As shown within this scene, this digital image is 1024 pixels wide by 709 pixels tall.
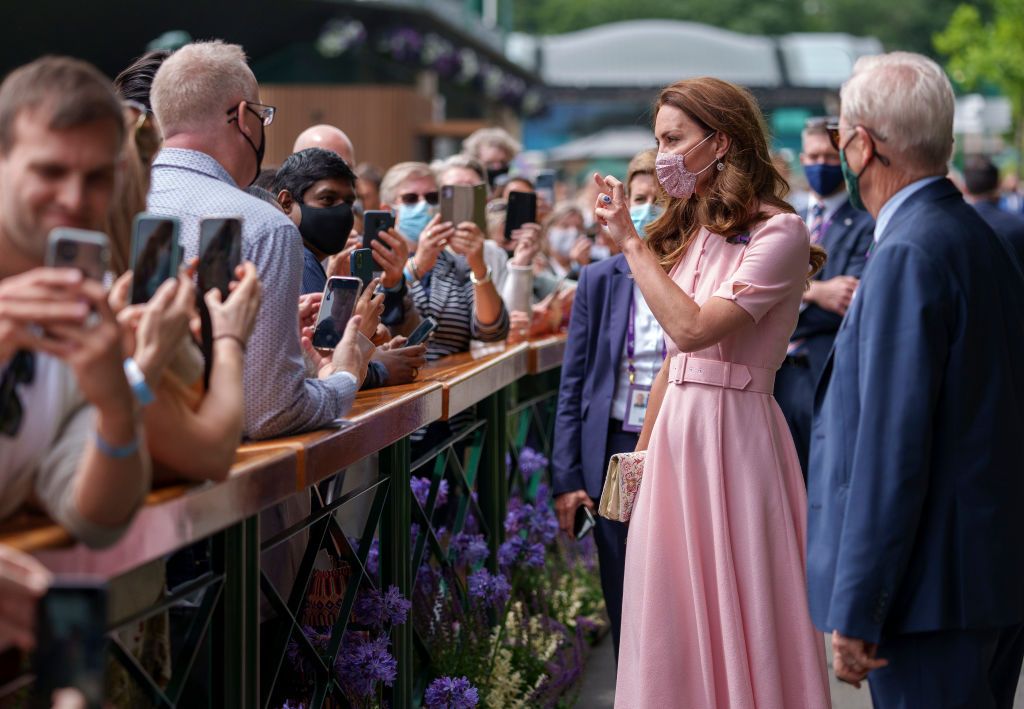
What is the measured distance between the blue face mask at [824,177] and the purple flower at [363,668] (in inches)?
173

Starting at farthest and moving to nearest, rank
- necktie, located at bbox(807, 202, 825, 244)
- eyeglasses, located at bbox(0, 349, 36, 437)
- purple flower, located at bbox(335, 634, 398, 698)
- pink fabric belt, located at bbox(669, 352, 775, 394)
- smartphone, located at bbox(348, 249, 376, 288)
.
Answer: necktie, located at bbox(807, 202, 825, 244), smartphone, located at bbox(348, 249, 376, 288), pink fabric belt, located at bbox(669, 352, 775, 394), purple flower, located at bbox(335, 634, 398, 698), eyeglasses, located at bbox(0, 349, 36, 437)

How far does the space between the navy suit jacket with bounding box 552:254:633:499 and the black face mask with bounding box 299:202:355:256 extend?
39.6 inches

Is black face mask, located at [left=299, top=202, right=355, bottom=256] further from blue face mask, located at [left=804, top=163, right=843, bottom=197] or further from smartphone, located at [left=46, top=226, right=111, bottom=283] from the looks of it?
blue face mask, located at [left=804, top=163, right=843, bottom=197]

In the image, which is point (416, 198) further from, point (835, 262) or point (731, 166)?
point (731, 166)

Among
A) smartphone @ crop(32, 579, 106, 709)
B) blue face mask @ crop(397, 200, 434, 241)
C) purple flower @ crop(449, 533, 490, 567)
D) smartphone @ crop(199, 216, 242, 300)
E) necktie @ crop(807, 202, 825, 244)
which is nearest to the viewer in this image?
smartphone @ crop(32, 579, 106, 709)

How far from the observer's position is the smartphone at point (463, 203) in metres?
6.09

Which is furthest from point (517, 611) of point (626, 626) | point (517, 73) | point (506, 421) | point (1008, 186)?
point (517, 73)

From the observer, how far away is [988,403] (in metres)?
3.13

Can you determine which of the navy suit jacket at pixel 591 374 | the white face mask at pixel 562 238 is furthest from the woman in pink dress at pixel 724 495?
the white face mask at pixel 562 238

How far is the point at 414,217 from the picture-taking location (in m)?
6.80

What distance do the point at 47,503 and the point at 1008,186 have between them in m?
29.9

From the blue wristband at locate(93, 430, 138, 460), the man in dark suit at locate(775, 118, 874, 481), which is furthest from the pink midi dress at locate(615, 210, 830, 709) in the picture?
the man in dark suit at locate(775, 118, 874, 481)

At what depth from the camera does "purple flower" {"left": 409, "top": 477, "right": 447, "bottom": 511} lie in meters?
5.02

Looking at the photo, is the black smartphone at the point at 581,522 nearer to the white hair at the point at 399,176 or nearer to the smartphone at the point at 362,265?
the smartphone at the point at 362,265
